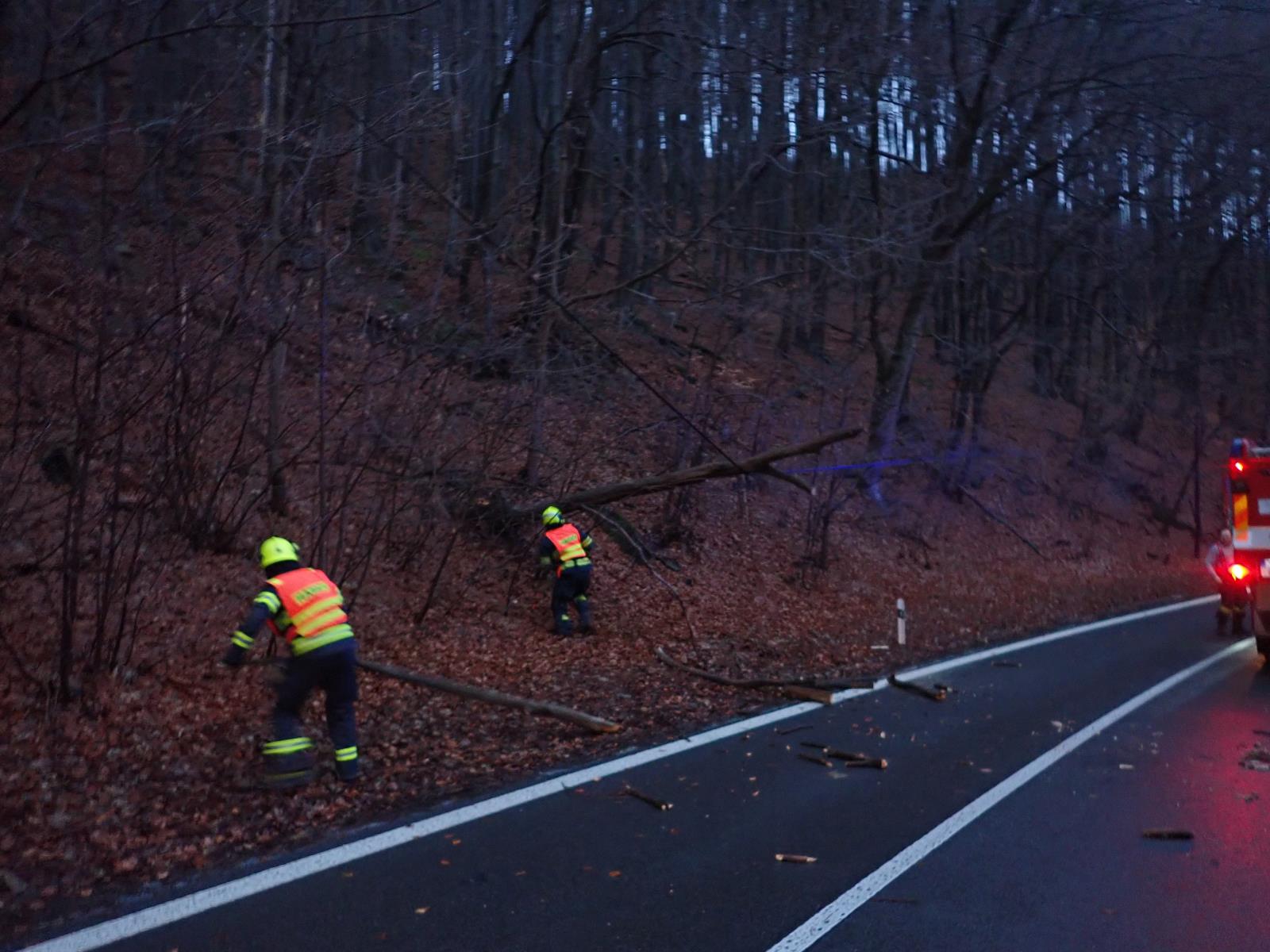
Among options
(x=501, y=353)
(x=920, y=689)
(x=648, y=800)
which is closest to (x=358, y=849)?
(x=648, y=800)

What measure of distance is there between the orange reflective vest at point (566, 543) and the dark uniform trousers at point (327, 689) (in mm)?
5831

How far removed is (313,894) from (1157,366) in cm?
3384

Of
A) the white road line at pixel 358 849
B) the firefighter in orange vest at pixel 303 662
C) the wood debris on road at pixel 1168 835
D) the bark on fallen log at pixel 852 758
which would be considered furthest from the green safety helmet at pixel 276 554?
the wood debris on road at pixel 1168 835

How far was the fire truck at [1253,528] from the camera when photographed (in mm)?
12877

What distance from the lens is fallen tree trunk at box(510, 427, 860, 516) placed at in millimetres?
12172

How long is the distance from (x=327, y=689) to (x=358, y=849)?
1.51 meters

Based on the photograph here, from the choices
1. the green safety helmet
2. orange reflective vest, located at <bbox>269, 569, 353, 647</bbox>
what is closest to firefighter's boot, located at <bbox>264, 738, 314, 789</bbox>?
orange reflective vest, located at <bbox>269, 569, 353, 647</bbox>

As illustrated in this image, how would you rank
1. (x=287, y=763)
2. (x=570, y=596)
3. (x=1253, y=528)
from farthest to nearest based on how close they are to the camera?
(x=570, y=596) < (x=1253, y=528) < (x=287, y=763)

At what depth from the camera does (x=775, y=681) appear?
11.1 metres

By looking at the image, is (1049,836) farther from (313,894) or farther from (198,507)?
(198,507)

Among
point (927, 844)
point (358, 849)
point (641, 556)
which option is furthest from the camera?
point (641, 556)

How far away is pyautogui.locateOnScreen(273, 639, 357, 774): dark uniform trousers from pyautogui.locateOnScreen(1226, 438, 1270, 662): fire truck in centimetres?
1053

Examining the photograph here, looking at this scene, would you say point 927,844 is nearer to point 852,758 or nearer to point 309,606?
point 852,758

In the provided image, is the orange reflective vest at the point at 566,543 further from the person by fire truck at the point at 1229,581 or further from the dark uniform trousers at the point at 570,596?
the person by fire truck at the point at 1229,581
